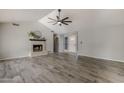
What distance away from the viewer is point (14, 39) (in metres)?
5.23

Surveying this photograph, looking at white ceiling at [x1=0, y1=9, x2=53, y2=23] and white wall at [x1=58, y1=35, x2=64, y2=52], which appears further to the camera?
white wall at [x1=58, y1=35, x2=64, y2=52]

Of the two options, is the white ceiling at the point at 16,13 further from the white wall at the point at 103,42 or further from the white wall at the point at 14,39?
the white wall at the point at 103,42

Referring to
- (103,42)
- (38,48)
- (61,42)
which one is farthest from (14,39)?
(103,42)

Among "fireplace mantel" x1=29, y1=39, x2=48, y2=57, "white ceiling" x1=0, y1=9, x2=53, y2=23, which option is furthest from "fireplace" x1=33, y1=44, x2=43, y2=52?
"white ceiling" x1=0, y1=9, x2=53, y2=23

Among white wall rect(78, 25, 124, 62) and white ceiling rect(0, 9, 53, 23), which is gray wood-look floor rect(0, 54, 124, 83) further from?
white ceiling rect(0, 9, 53, 23)

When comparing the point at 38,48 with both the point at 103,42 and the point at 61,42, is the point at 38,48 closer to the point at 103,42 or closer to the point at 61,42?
the point at 61,42

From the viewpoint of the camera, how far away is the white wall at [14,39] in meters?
4.87

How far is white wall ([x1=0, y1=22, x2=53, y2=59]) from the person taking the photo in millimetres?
4866

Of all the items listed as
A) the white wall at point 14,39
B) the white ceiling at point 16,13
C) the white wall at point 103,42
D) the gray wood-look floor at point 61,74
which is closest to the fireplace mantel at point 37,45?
the white wall at point 14,39

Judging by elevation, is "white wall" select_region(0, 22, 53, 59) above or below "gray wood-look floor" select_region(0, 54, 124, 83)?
above

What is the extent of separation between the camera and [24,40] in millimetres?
5770
